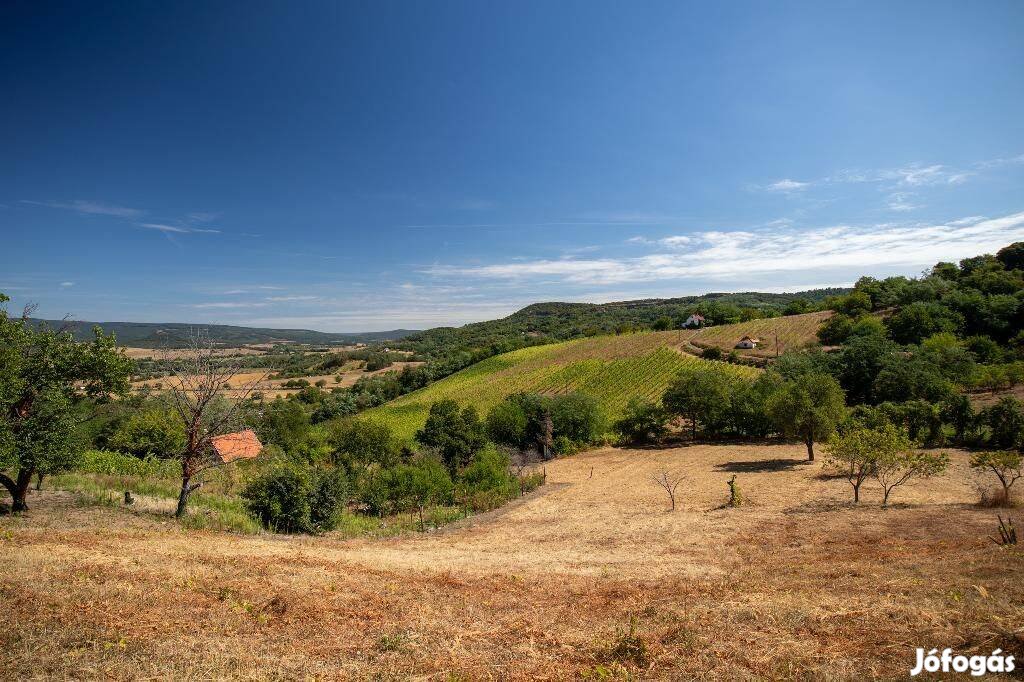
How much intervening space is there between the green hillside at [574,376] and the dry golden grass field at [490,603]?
42.1 m

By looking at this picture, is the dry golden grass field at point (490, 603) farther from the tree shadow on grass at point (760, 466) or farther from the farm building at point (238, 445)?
the farm building at point (238, 445)

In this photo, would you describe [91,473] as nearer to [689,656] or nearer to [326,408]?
[689,656]

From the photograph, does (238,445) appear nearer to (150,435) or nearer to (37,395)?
(150,435)

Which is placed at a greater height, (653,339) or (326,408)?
(653,339)

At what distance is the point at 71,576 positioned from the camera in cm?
794

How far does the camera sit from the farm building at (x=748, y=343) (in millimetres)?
71869

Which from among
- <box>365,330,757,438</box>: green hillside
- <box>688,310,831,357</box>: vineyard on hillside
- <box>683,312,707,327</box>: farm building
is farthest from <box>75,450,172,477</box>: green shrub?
<box>683,312,707,327</box>: farm building

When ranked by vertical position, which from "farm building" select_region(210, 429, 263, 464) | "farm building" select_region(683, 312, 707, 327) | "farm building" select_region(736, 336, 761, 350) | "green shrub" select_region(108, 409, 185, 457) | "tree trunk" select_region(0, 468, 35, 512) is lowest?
"farm building" select_region(210, 429, 263, 464)

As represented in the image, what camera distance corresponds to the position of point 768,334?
77812mm

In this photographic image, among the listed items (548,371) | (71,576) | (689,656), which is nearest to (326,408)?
(548,371)

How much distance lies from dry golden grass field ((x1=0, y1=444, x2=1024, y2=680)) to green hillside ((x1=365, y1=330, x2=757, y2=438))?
4205cm

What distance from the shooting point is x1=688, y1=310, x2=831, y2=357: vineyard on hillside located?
7056cm

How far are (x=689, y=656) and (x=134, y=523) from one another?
618 inches

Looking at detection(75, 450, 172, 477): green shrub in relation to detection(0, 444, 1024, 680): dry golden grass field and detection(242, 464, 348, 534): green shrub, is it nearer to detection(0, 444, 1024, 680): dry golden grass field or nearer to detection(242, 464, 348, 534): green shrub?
detection(0, 444, 1024, 680): dry golden grass field
